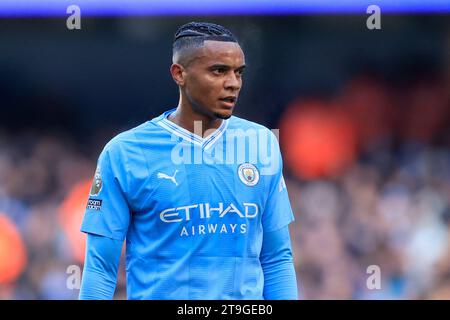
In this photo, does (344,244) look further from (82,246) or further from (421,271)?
(82,246)

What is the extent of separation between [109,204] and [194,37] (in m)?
0.75

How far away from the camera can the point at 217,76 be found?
355 cm

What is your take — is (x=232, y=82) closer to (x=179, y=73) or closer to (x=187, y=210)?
(x=179, y=73)

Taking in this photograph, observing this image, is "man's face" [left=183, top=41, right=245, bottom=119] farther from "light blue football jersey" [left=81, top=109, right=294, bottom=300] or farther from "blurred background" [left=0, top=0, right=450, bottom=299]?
"blurred background" [left=0, top=0, right=450, bottom=299]

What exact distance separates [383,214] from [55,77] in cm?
325

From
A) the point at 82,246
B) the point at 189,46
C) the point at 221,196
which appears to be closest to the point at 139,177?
the point at 221,196

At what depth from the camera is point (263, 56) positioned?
806 cm

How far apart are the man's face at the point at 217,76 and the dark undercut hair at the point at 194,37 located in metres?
0.03

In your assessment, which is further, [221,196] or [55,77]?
[55,77]

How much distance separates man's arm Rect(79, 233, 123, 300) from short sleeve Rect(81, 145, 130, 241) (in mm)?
33

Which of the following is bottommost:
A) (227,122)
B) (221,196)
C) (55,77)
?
(221,196)

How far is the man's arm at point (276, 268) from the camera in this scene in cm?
357

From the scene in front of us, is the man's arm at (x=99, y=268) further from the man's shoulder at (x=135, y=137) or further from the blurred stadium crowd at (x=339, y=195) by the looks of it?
the blurred stadium crowd at (x=339, y=195)


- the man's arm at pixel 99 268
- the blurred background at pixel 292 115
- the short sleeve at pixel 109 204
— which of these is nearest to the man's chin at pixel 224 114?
the short sleeve at pixel 109 204
